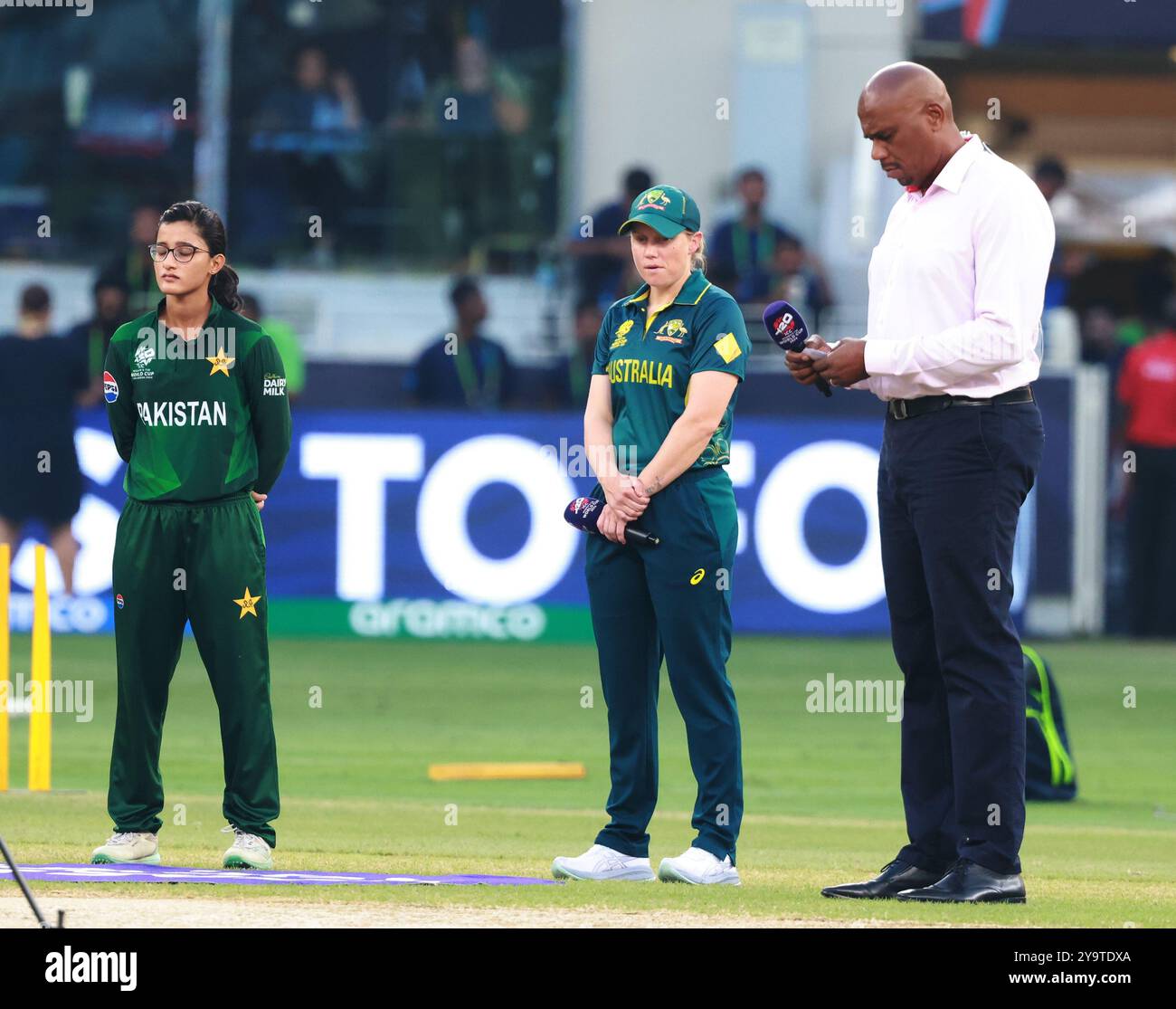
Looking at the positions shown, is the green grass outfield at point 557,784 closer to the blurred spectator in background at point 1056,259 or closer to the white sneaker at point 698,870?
the white sneaker at point 698,870

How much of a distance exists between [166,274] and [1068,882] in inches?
150

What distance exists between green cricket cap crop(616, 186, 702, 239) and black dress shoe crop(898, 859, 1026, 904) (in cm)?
231

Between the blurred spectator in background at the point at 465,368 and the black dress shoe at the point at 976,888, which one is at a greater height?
the blurred spectator in background at the point at 465,368

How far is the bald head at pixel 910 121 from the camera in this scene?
7.03 m

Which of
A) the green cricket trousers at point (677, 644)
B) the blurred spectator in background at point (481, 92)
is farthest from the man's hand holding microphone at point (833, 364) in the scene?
the blurred spectator in background at point (481, 92)

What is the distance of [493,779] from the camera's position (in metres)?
11.2

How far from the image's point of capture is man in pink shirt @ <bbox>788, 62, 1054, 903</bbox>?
6.96m

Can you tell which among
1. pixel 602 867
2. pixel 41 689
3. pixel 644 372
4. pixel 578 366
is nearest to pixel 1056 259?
pixel 578 366

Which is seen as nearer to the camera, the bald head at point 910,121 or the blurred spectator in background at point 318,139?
the bald head at point 910,121

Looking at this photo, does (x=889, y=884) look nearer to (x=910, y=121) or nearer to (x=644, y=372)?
(x=644, y=372)

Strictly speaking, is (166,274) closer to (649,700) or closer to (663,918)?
(649,700)

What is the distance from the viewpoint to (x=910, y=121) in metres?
7.05

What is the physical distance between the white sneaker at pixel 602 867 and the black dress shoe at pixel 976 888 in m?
1.06

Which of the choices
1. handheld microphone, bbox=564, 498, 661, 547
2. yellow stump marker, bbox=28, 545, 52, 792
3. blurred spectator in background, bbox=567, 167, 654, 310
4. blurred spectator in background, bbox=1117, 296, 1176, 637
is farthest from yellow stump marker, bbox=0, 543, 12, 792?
blurred spectator in background, bbox=1117, 296, 1176, 637
